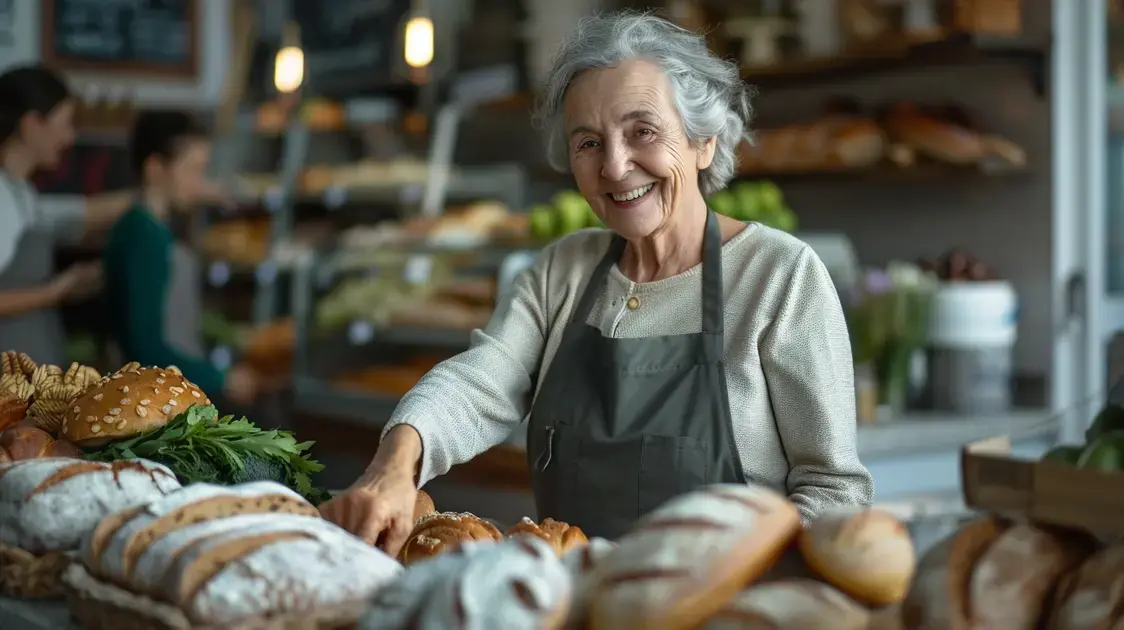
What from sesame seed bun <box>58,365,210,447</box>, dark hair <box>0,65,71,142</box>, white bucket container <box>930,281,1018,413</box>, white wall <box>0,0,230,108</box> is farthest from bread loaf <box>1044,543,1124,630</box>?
white wall <box>0,0,230,108</box>

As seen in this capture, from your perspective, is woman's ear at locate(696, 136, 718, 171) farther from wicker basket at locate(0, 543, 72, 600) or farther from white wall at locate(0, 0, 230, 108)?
white wall at locate(0, 0, 230, 108)

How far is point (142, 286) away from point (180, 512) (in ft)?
11.4

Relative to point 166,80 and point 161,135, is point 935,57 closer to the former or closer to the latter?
point 161,135

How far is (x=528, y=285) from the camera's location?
2375 mm

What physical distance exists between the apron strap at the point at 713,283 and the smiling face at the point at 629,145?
87 millimetres

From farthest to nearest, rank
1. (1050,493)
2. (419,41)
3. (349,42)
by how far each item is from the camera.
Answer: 1. (349,42)
2. (419,41)
3. (1050,493)

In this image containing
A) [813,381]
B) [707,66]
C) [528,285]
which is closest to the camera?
[813,381]

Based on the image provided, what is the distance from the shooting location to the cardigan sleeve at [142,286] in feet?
15.1

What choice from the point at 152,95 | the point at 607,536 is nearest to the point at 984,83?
the point at 607,536

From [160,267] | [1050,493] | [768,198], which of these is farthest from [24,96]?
[1050,493]

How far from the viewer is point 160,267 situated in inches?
183

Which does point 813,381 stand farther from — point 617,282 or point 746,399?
point 617,282

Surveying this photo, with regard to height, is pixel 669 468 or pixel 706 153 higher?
pixel 706 153

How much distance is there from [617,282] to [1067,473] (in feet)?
3.96
